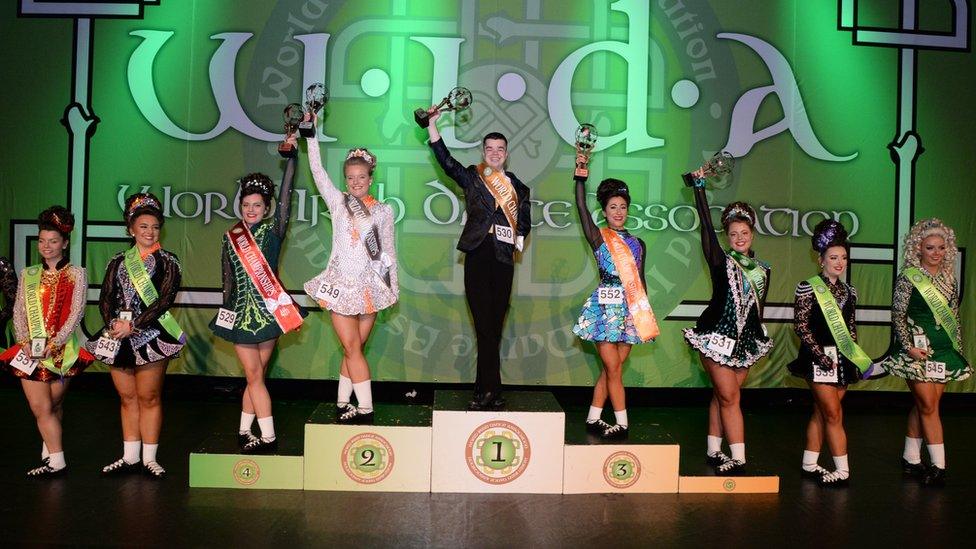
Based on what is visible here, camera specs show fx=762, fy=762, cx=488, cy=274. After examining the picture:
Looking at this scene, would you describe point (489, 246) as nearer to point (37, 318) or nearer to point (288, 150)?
point (288, 150)

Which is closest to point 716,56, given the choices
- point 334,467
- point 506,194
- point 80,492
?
point 506,194

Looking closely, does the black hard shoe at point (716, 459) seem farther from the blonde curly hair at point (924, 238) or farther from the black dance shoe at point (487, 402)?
the blonde curly hair at point (924, 238)

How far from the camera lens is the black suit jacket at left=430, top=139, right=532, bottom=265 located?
13.3ft

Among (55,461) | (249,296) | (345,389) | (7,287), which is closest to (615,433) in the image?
(345,389)

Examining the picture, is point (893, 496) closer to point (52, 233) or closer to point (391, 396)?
point (391, 396)

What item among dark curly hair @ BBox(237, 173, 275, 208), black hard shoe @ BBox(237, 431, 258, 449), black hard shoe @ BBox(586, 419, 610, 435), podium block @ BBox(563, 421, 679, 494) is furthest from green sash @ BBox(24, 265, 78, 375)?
black hard shoe @ BBox(586, 419, 610, 435)

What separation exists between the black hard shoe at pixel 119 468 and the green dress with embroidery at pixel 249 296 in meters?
0.84

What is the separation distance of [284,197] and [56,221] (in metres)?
1.13

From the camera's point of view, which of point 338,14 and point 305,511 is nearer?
point 305,511

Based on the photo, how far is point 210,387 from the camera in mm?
6008

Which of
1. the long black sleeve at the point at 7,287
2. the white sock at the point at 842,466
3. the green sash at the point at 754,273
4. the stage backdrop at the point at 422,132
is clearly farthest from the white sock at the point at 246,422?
the white sock at the point at 842,466

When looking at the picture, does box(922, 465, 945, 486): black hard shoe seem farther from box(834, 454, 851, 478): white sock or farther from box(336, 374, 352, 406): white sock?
box(336, 374, 352, 406): white sock

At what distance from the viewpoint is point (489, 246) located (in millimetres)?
4051

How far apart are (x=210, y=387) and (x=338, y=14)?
309 centimetres
